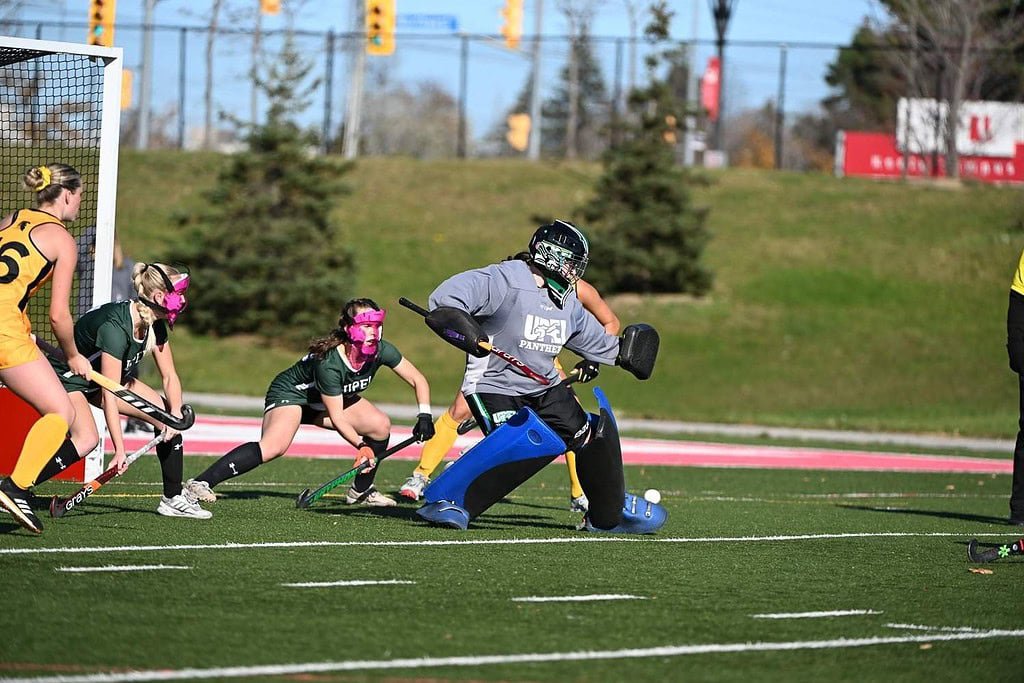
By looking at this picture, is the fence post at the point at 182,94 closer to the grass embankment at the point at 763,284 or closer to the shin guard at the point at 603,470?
the grass embankment at the point at 763,284

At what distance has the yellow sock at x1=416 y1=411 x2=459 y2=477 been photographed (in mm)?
10672

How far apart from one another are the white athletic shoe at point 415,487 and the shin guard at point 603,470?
1.59 meters

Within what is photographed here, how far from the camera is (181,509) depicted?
9289 millimetres

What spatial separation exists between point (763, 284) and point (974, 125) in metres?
12.1

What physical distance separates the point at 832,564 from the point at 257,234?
79.5 feet

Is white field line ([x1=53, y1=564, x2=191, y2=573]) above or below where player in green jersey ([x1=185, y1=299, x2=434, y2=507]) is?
below

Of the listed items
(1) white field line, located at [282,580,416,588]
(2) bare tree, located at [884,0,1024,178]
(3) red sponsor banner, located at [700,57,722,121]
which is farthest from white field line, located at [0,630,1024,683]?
(3) red sponsor banner, located at [700,57,722,121]

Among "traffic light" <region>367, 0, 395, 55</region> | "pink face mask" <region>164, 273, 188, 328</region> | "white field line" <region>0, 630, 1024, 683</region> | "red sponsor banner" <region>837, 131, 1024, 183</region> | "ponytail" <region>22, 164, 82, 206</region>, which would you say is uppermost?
"traffic light" <region>367, 0, 395, 55</region>

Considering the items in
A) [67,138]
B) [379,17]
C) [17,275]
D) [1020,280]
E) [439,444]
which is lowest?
[439,444]

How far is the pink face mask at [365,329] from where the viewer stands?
9875mm

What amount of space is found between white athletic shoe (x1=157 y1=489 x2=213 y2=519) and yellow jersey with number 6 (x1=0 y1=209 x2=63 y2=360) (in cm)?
170

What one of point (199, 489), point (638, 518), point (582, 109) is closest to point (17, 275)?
point (199, 489)

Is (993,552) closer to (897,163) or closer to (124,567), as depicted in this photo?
(124,567)

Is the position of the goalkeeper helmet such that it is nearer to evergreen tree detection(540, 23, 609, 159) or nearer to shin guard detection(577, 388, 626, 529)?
shin guard detection(577, 388, 626, 529)
